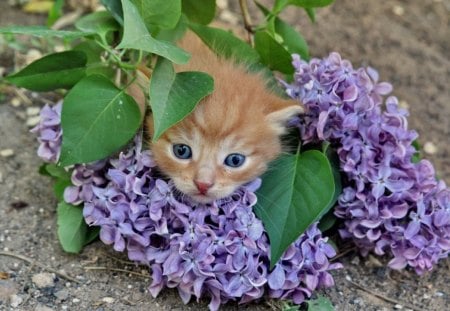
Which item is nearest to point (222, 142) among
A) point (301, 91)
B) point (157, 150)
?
point (157, 150)

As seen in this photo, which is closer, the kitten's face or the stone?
the kitten's face

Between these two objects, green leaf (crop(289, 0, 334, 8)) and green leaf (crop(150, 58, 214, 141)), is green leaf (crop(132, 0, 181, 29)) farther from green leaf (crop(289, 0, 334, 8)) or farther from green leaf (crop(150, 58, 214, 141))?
green leaf (crop(289, 0, 334, 8))

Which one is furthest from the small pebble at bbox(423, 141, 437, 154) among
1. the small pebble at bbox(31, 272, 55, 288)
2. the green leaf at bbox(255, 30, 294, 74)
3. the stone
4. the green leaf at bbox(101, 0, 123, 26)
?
the stone

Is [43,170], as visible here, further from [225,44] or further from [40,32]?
[225,44]

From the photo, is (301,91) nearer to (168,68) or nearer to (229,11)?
(168,68)

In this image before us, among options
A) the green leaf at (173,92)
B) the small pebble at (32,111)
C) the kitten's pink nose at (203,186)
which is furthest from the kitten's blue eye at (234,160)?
the small pebble at (32,111)

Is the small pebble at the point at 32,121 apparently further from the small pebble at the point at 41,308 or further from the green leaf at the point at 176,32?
the small pebble at the point at 41,308
